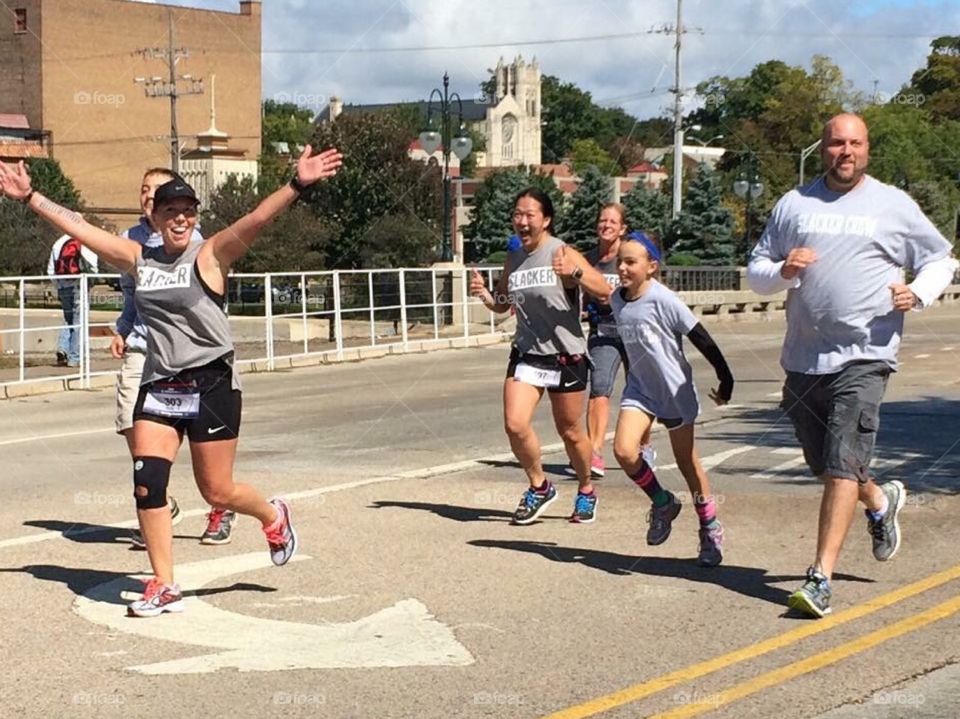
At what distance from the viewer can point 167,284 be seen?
7.24m

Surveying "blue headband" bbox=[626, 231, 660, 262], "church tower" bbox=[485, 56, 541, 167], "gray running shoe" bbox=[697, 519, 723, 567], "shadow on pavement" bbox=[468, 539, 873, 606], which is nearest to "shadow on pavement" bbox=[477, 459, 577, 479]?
"shadow on pavement" bbox=[468, 539, 873, 606]

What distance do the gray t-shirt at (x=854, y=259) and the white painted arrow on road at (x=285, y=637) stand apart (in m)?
2.10

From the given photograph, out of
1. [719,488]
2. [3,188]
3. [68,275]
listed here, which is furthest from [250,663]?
[68,275]

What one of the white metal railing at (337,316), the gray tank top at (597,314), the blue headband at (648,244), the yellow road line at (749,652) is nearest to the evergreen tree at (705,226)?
the white metal railing at (337,316)

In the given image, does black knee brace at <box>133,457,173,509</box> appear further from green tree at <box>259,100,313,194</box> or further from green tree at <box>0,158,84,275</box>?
green tree at <box>259,100,313,194</box>

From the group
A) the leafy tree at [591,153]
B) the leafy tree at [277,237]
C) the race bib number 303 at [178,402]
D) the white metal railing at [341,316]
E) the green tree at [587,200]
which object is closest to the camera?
the race bib number 303 at [178,402]

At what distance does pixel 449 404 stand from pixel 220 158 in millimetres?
70028

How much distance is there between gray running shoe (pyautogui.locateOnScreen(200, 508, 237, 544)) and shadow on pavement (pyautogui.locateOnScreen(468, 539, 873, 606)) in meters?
1.34

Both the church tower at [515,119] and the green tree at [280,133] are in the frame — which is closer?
the green tree at [280,133]

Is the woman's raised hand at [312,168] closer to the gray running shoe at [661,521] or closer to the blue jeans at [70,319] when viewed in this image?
the gray running shoe at [661,521]

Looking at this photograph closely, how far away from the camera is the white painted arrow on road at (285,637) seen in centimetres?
627

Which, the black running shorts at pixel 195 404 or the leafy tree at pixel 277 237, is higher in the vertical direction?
the leafy tree at pixel 277 237

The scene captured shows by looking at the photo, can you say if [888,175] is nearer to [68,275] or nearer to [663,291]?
[68,275]

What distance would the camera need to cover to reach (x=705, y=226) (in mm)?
68688
